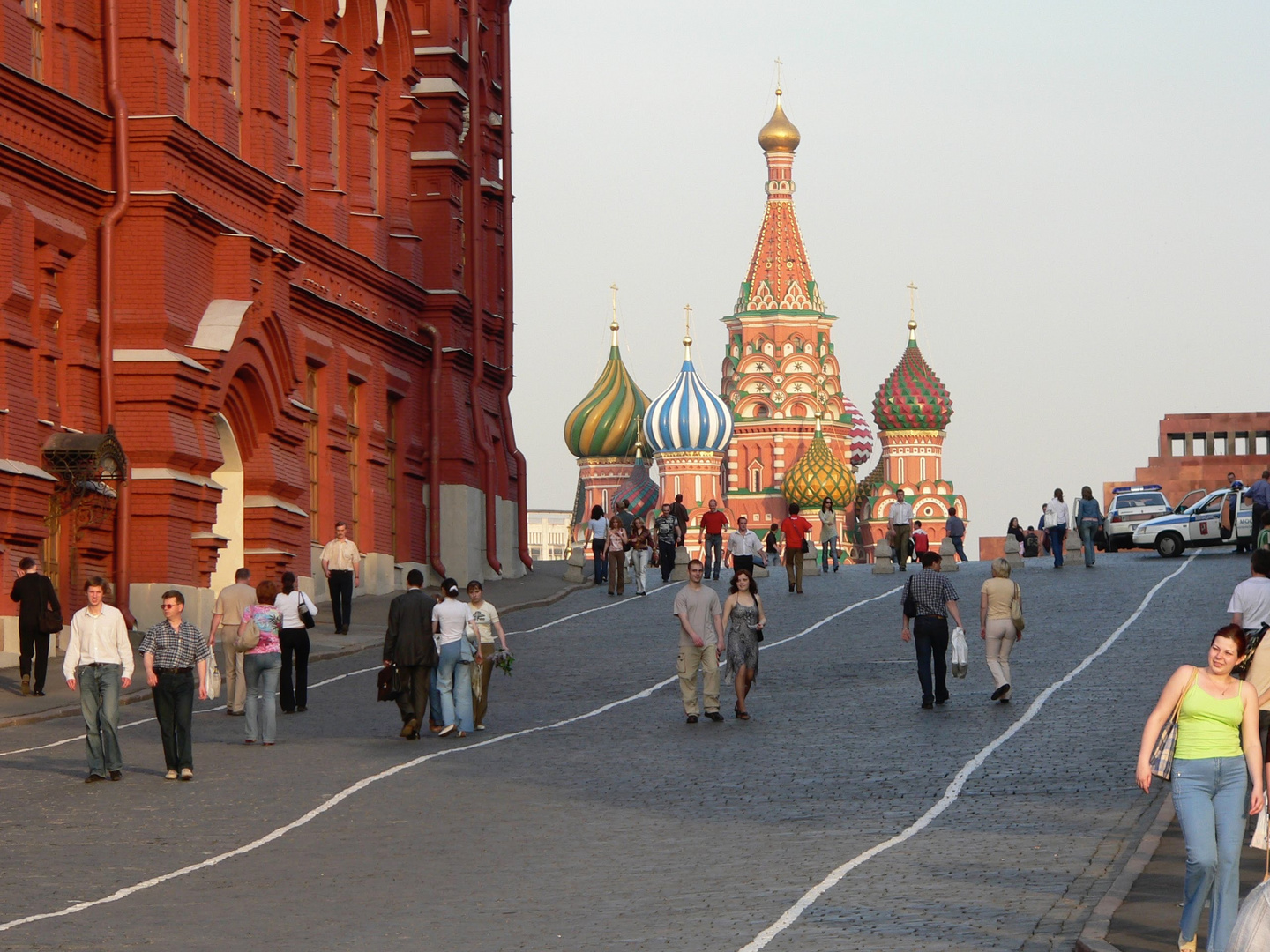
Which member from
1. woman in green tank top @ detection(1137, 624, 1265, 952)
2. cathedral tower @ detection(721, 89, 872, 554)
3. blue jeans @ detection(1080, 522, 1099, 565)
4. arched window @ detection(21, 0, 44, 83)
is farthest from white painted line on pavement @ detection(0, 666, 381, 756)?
cathedral tower @ detection(721, 89, 872, 554)

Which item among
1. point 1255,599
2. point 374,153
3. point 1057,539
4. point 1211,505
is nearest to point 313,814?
point 1255,599

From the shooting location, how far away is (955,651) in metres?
24.0

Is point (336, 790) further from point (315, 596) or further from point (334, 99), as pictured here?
point (334, 99)

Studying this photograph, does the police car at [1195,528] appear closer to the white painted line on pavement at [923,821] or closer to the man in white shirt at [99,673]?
the white painted line on pavement at [923,821]

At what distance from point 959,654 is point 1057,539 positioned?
71.7 ft

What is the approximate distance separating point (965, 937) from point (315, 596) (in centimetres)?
2818

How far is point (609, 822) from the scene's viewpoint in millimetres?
16641

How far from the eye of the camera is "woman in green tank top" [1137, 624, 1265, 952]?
11.1 metres

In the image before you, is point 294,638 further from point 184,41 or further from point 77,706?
point 184,41

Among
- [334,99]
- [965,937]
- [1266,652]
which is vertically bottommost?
[965,937]

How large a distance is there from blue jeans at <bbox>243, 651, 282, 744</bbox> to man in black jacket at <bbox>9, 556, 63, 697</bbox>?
14.8 ft

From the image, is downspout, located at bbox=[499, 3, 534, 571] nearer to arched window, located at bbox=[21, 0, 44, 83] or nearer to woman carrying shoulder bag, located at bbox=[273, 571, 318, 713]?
arched window, located at bbox=[21, 0, 44, 83]

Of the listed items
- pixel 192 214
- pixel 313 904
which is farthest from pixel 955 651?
pixel 192 214

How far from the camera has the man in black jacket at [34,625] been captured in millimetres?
25078
